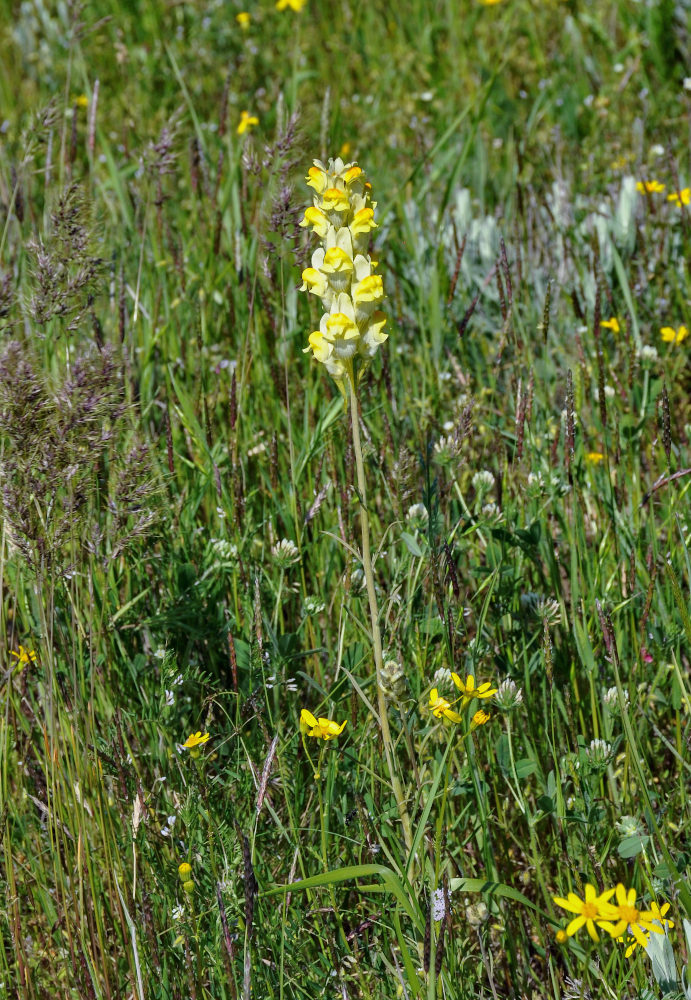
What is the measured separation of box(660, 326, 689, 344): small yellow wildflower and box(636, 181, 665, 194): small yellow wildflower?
0.43 meters

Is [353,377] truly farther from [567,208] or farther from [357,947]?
[567,208]

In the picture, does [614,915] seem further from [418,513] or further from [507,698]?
[418,513]

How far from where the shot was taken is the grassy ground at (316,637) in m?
1.37

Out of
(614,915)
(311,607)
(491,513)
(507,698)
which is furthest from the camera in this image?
(491,513)

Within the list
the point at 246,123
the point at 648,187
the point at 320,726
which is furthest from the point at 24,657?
the point at 648,187

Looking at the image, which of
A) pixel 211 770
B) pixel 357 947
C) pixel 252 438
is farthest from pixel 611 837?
pixel 252 438

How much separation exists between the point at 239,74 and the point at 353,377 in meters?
4.07

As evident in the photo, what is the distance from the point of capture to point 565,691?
1712mm

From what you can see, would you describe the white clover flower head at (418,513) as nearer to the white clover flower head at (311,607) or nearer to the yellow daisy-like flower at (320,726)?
the white clover flower head at (311,607)

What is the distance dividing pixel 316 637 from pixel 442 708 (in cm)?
48

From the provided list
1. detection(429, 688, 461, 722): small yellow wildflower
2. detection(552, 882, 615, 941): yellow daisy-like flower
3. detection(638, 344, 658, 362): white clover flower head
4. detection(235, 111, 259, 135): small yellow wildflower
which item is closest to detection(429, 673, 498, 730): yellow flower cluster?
detection(429, 688, 461, 722): small yellow wildflower

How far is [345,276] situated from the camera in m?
1.26

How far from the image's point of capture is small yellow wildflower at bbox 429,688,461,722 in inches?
52.0

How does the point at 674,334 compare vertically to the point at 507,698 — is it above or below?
above
